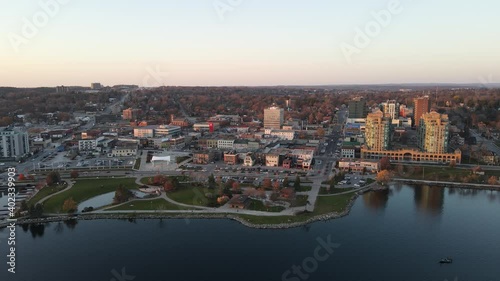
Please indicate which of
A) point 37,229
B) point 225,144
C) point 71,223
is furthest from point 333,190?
point 37,229

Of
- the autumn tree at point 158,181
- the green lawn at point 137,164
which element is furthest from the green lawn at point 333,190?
the green lawn at point 137,164

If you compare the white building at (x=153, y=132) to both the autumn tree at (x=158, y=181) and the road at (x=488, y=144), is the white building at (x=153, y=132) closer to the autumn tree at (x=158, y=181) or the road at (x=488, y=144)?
the autumn tree at (x=158, y=181)

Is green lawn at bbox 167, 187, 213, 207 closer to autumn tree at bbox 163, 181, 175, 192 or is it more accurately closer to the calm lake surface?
autumn tree at bbox 163, 181, 175, 192

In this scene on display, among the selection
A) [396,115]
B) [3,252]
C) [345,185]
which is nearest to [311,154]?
[345,185]

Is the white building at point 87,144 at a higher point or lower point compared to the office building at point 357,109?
lower

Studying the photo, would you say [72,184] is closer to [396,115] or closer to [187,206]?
[187,206]

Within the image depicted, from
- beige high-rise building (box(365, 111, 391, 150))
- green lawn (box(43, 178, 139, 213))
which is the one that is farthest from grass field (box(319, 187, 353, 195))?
green lawn (box(43, 178, 139, 213))
